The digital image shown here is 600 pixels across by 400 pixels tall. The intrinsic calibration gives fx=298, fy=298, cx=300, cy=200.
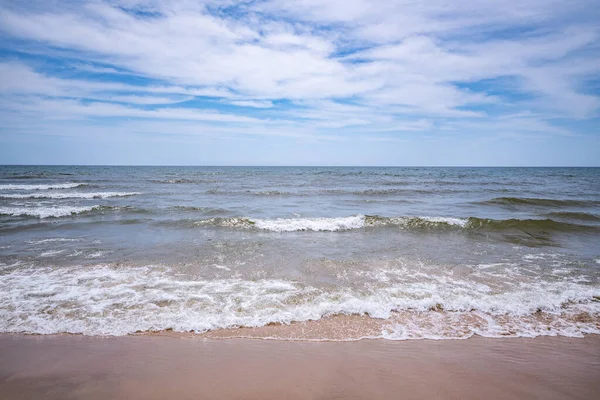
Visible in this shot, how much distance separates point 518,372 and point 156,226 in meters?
11.2

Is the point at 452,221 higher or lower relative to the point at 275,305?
higher

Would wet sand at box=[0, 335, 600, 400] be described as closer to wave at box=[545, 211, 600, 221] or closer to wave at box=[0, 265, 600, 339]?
wave at box=[0, 265, 600, 339]

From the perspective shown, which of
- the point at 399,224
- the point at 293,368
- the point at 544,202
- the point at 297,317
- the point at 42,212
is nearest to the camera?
the point at 293,368

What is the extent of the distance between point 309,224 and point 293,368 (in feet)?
27.6

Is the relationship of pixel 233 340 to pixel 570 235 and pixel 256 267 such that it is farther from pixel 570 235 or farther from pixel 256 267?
pixel 570 235

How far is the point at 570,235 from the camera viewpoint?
10.4m

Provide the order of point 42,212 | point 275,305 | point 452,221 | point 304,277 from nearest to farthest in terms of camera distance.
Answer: point 275,305 → point 304,277 → point 452,221 → point 42,212

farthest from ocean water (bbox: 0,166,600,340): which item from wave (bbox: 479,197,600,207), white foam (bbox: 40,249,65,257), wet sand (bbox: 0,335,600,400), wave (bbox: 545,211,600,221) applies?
wave (bbox: 479,197,600,207)

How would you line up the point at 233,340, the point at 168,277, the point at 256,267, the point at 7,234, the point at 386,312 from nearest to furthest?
1. the point at 233,340
2. the point at 386,312
3. the point at 168,277
4. the point at 256,267
5. the point at 7,234

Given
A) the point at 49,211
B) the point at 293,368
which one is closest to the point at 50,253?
the point at 293,368

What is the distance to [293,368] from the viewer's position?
3256 mm

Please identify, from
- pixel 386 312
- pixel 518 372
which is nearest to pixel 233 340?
pixel 386 312

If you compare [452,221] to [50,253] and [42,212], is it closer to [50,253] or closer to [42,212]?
[50,253]

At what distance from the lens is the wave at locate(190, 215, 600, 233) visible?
1121cm
